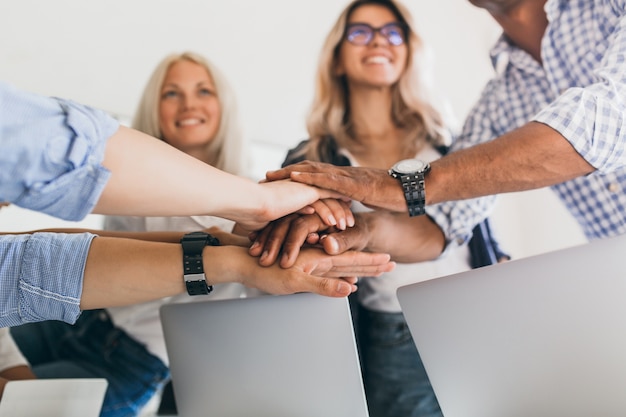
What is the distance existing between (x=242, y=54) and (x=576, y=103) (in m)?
1.77

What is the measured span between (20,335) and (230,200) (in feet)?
3.40

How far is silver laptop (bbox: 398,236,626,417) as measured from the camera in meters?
0.79

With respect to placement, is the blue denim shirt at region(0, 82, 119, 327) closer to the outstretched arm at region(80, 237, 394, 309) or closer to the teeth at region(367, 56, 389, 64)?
the outstretched arm at region(80, 237, 394, 309)

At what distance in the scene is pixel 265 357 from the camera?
1.03m

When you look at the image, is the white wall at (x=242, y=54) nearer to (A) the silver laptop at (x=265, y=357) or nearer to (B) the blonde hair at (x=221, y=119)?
(B) the blonde hair at (x=221, y=119)

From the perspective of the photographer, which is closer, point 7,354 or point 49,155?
point 49,155

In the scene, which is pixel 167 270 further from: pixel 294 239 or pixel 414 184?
pixel 414 184

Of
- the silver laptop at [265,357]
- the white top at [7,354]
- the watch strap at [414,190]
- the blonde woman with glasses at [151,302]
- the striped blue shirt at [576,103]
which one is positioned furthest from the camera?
the blonde woman with glasses at [151,302]

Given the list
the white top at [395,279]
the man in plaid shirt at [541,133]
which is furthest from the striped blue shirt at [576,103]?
the white top at [395,279]

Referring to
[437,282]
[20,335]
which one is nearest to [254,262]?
[437,282]

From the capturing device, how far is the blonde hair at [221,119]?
196 cm

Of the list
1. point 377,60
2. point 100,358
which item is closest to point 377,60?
point 377,60

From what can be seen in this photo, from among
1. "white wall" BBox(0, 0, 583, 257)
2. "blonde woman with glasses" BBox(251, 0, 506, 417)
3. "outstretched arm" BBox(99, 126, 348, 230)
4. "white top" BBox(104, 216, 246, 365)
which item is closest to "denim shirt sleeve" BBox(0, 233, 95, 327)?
"outstretched arm" BBox(99, 126, 348, 230)

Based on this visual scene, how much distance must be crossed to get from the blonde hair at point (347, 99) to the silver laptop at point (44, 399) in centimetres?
101
